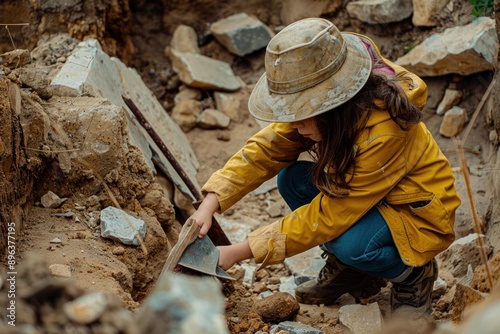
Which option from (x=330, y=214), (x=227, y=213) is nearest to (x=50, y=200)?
(x=330, y=214)

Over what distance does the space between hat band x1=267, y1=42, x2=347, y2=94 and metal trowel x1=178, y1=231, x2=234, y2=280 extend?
718 millimetres

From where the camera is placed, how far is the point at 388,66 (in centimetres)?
299

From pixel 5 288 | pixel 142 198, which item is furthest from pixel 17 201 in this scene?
pixel 5 288

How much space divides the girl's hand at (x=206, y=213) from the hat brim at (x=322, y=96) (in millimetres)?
504

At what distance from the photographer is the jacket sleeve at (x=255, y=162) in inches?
125

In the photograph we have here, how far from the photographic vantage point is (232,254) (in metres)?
2.97

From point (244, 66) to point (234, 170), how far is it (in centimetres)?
303

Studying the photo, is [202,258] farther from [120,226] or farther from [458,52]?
[458,52]

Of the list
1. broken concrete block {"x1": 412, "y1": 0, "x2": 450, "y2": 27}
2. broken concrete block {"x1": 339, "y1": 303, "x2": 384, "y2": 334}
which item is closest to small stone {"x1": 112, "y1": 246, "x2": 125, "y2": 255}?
broken concrete block {"x1": 339, "y1": 303, "x2": 384, "y2": 334}

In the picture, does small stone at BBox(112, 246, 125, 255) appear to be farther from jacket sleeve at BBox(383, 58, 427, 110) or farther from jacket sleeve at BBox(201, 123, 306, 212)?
jacket sleeve at BBox(383, 58, 427, 110)

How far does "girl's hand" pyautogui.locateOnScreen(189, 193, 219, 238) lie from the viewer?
2995 millimetres

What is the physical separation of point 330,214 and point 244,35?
129 inches

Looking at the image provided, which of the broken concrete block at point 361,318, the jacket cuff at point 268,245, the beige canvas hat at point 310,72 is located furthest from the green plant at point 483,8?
the jacket cuff at point 268,245

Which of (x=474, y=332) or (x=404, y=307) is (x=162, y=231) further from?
(x=474, y=332)
